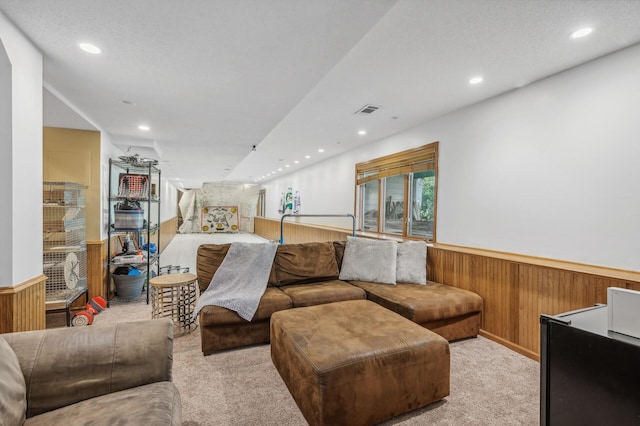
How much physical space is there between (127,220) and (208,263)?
1.78 meters

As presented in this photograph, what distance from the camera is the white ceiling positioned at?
1.68 metres

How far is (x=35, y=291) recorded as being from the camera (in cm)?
209

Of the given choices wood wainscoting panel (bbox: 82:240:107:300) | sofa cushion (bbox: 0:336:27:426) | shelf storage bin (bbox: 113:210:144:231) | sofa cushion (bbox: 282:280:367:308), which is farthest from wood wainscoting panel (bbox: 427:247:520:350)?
wood wainscoting panel (bbox: 82:240:107:300)

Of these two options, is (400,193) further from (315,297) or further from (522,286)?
(315,297)

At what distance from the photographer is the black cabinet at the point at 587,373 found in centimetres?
100

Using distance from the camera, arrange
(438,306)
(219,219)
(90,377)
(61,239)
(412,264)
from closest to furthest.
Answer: (90,377), (438,306), (61,239), (412,264), (219,219)


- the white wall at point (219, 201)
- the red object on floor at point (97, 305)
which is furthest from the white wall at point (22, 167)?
the white wall at point (219, 201)

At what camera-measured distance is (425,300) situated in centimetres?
263

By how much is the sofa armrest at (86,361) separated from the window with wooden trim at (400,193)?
3441 millimetres

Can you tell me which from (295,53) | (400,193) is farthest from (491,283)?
(295,53)

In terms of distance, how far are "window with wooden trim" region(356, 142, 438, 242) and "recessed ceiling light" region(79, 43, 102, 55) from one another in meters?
3.56

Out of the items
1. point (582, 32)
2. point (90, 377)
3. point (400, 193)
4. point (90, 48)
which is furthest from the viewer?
point (400, 193)

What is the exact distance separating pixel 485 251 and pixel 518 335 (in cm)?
85

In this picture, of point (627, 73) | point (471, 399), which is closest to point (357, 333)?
point (471, 399)
